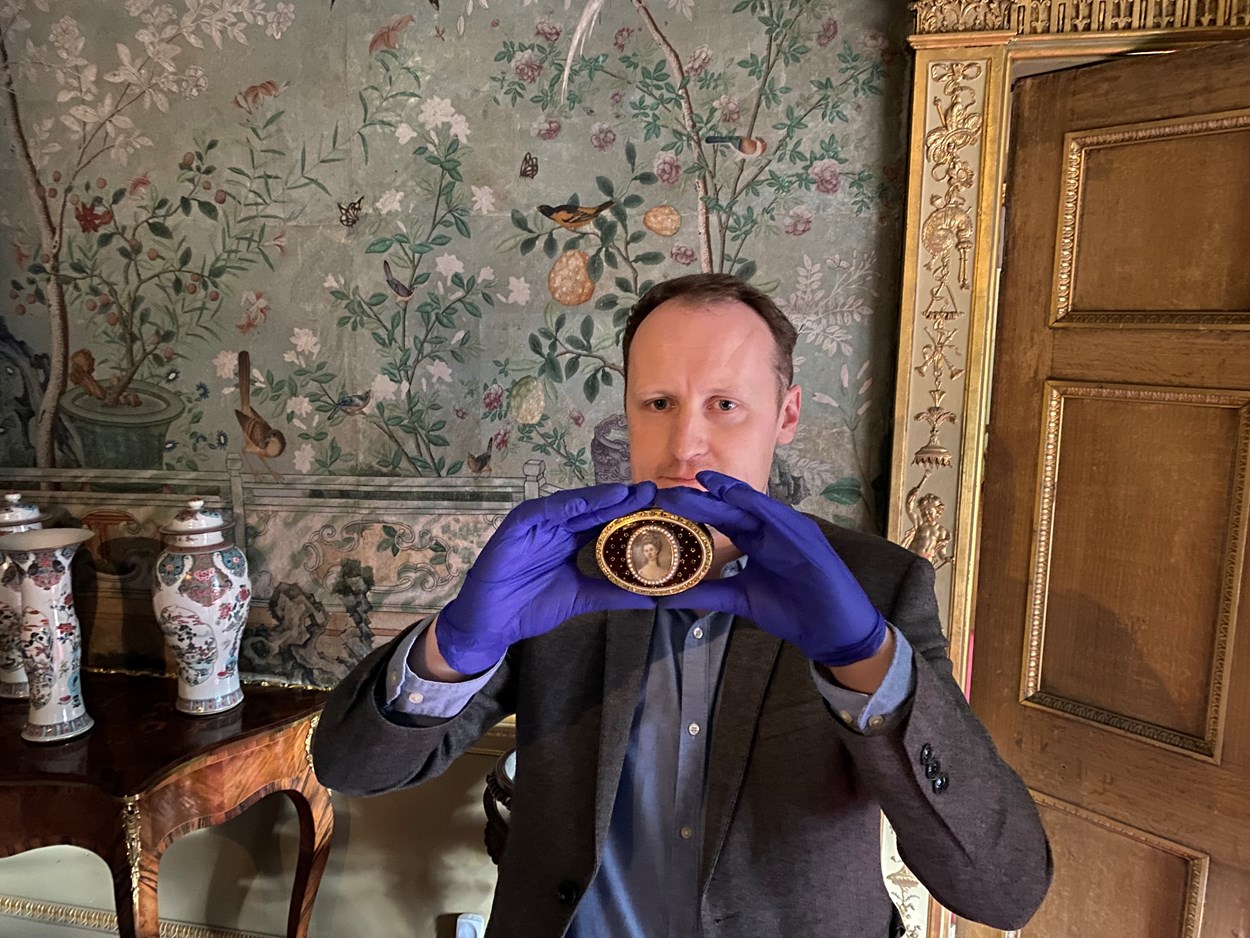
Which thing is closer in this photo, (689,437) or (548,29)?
(689,437)

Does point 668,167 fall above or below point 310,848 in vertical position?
above

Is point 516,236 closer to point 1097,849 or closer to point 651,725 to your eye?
point 651,725

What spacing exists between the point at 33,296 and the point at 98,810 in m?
1.39

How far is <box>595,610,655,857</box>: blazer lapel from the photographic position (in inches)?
39.7

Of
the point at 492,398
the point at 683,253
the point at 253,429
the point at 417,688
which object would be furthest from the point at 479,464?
the point at 417,688

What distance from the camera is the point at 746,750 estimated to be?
1.01m

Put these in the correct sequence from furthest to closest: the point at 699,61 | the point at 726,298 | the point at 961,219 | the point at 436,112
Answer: the point at 436,112, the point at 699,61, the point at 961,219, the point at 726,298

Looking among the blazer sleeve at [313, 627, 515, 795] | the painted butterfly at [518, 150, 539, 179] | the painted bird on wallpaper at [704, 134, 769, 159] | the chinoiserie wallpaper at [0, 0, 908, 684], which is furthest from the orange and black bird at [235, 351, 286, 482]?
the painted bird on wallpaper at [704, 134, 769, 159]

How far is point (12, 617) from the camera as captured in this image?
1951 mm

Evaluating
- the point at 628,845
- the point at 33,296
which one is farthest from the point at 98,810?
the point at 33,296

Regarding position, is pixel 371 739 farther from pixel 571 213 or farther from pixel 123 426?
pixel 123 426

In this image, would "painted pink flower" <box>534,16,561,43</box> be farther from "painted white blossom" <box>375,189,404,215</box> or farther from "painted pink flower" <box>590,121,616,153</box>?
"painted white blossom" <box>375,189,404,215</box>

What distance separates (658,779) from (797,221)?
1.33m

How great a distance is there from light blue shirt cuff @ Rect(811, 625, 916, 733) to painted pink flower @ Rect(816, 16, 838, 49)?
150 cm
